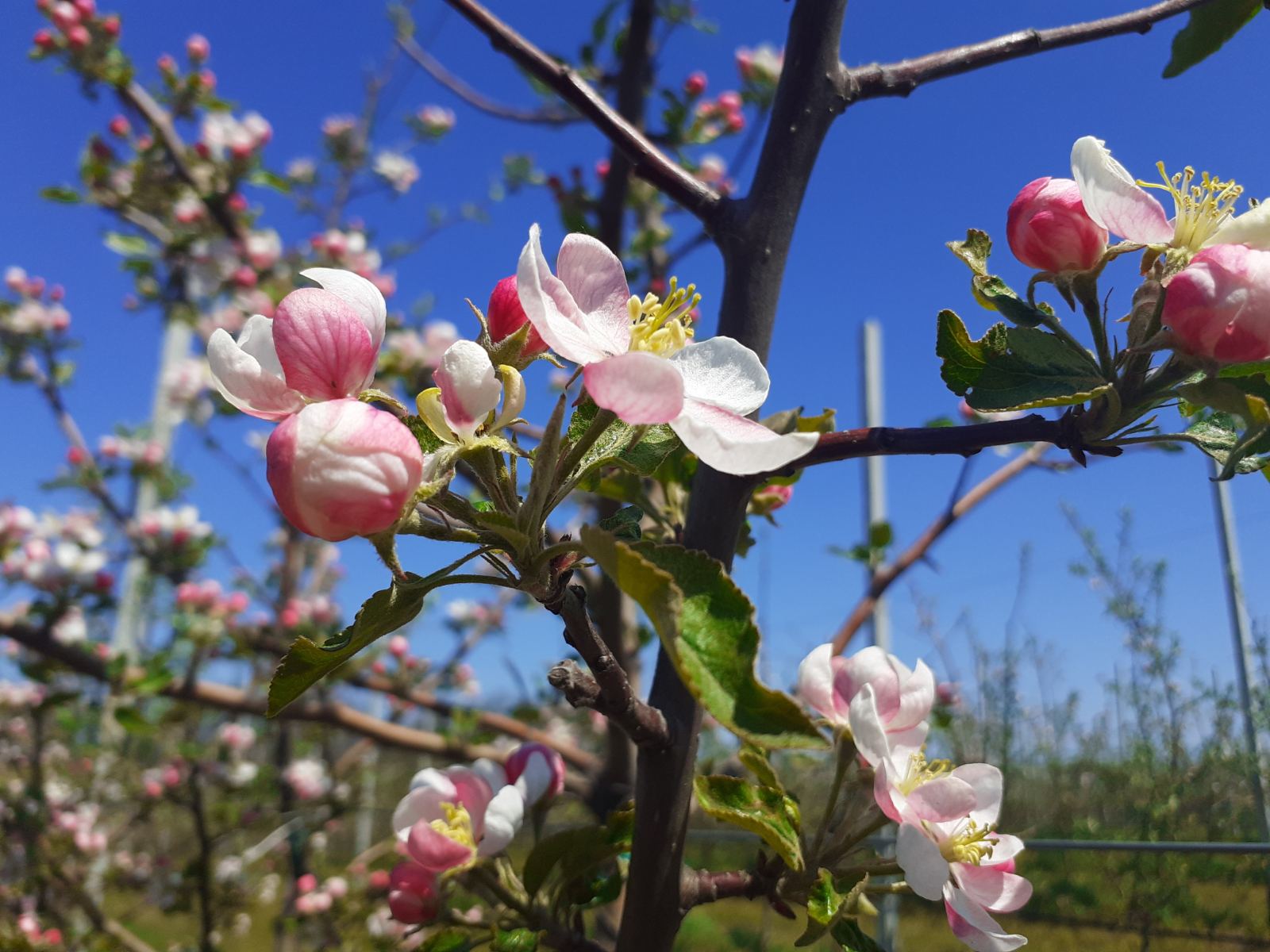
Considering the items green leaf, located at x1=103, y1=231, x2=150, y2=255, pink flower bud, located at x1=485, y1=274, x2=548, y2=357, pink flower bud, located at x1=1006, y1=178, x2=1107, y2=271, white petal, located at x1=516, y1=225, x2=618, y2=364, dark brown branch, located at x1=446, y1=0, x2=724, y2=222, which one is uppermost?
green leaf, located at x1=103, y1=231, x2=150, y2=255

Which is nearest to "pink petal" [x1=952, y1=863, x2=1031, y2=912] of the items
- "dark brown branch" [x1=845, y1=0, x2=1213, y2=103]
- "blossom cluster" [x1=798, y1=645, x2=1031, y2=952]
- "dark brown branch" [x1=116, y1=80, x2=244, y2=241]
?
"blossom cluster" [x1=798, y1=645, x2=1031, y2=952]

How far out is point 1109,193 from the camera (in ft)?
1.81

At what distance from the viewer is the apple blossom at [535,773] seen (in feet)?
2.76

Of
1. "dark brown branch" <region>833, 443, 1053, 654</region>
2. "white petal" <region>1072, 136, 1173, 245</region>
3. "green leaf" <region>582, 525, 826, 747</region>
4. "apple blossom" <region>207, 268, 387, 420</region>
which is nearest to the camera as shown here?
"green leaf" <region>582, 525, 826, 747</region>

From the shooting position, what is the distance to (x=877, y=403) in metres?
3.17

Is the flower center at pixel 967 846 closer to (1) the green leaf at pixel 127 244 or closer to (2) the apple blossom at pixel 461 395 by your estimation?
(2) the apple blossom at pixel 461 395

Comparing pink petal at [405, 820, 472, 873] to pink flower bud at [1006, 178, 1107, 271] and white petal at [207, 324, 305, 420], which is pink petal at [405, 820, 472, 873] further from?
pink flower bud at [1006, 178, 1107, 271]

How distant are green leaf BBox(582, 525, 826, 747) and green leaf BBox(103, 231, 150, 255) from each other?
9.57ft

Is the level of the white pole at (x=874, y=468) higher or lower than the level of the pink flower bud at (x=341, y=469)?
higher

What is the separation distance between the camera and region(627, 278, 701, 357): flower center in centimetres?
53

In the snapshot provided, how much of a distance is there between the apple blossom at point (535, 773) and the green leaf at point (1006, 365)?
54 centimetres

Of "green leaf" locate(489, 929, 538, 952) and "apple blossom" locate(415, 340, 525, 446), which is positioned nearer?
"apple blossom" locate(415, 340, 525, 446)

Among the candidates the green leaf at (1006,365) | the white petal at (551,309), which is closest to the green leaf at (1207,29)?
the green leaf at (1006,365)

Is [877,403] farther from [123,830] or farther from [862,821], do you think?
[123,830]
